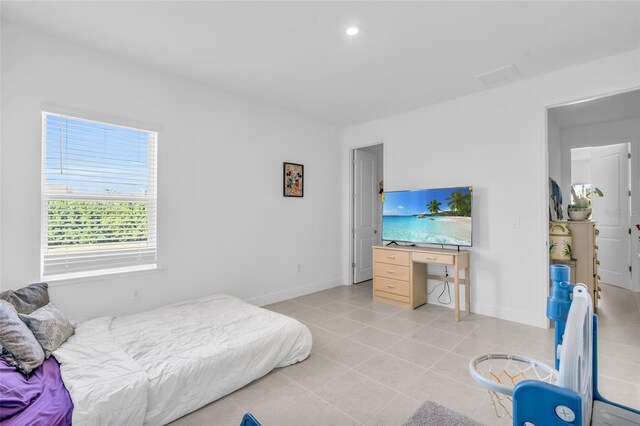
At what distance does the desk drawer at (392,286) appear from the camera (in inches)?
157

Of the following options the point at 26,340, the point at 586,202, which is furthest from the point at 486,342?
the point at 26,340

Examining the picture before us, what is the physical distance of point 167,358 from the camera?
2.07 metres

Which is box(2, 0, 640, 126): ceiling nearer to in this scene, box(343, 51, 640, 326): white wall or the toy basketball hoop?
box(343, 51, 640, 326): white wall

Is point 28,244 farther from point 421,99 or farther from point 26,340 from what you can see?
point 421,99

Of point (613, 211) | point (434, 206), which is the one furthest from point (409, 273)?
point (613, 211)

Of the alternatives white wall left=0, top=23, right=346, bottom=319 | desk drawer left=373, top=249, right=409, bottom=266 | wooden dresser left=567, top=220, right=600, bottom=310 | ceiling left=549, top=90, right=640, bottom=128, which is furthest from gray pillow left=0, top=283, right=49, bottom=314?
ceiling left=549, top=90, right=640, bottom=128

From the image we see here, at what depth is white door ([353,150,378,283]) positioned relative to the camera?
534 centimetres

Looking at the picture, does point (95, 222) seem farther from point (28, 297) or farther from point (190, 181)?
point (190, 181)

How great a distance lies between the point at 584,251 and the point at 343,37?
3685 mm

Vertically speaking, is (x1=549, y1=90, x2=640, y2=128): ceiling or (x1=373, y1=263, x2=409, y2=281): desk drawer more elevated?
(x1=549, y1=90, x2=640, y2=128): ceiling

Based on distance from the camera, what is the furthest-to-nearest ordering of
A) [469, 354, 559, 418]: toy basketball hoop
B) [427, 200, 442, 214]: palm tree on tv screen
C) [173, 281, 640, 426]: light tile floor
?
[427, 200, 442, 214]: palm tree on tv screen
[173, 281, 640, 426]: light tile floor
[469, 354, 559, 418]: toy basketball hoop

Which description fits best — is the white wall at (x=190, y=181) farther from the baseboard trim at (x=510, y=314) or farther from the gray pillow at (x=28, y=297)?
the baseboard trim at (x=510, y=314)

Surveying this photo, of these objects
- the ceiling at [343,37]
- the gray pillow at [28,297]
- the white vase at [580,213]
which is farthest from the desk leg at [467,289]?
the gray pillow at [28,297]

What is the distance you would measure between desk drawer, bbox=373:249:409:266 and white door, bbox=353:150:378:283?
1066 millimetres
